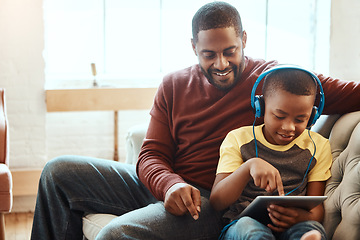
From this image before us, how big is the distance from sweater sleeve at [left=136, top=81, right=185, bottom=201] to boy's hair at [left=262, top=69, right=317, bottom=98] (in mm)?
462

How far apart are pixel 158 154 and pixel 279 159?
1.62 feet

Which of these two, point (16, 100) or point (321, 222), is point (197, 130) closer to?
point (321, 222)

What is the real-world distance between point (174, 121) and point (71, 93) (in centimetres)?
170

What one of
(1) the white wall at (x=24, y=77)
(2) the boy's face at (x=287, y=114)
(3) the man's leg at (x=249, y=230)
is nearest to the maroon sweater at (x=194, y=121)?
(2) the boy's face at (x=287, y=114)

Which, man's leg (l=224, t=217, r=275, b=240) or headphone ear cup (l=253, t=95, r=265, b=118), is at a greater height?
headphone ear cup (l=253, t=95, r=265, b=118)

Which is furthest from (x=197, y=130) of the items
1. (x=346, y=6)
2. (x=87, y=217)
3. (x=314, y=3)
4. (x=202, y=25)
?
(x=314, y=3)

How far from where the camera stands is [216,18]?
1.83 metres

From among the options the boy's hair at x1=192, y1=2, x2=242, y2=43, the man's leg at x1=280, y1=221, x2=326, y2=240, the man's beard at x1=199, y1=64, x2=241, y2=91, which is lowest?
the man's leg at x1=280, y1=221, x2=326, y2=240

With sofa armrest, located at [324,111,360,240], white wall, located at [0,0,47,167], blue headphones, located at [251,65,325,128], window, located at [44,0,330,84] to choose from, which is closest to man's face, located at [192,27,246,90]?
blue headphones, located at [251,65,325,128]

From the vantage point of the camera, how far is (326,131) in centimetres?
182

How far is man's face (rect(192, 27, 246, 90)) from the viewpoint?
182 centimetres

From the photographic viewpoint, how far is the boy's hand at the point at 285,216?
146 centimetres

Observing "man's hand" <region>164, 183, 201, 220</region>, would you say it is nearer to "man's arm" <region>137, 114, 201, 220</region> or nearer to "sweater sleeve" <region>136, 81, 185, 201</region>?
"man's arm" <region>137, 114, 201, 220</region>

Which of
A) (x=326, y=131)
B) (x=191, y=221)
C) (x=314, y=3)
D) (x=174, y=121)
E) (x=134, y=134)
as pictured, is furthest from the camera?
(x=314, y=3)
